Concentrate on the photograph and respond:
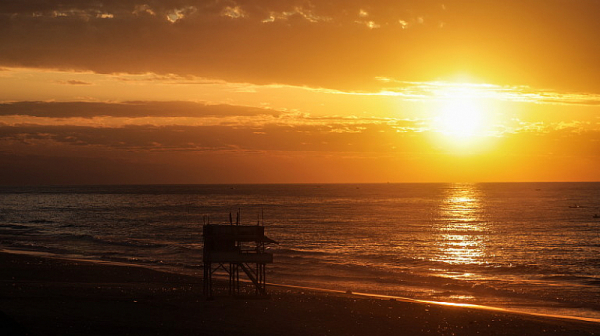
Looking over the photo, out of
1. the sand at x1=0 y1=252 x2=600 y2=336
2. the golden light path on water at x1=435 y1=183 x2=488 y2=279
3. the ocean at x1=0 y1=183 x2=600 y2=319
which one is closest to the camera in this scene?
the sand at x1=0 y1=252 x2=600 y2=336

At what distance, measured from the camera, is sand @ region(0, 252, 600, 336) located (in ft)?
74.0

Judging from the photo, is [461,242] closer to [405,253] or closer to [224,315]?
[405,253]

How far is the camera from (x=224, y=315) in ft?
84.6

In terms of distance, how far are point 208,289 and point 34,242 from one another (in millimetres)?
44520

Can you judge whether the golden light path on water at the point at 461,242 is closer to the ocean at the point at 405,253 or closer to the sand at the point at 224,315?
the ocean at the point at 405,253

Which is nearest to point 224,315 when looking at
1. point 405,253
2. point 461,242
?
point 405,253

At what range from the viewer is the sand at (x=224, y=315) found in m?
22.6

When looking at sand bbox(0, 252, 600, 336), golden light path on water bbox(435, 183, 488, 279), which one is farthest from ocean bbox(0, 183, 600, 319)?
sand bbox(0, 252, 600, 336)

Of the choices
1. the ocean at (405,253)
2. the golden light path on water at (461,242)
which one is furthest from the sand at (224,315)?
the golden light path on water at (461,242)

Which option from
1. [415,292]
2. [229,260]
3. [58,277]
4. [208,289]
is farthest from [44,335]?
[415,292]

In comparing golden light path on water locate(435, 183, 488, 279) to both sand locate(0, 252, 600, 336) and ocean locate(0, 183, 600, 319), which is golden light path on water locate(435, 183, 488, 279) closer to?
ocean locate(0, 183, 600, 319)

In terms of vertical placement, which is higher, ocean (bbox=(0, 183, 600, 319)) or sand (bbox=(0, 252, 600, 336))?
sand (bbox=(0, 252, 600, 336))

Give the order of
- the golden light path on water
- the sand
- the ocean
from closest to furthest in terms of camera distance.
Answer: the sand → the ocean → the golden light path on water

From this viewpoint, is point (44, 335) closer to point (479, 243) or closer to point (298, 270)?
point (298, 270)
